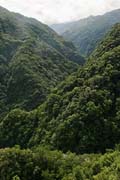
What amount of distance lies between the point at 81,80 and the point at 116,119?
2633 centimetres

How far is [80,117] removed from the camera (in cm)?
12156

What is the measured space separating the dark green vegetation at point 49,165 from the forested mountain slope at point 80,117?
2550cm

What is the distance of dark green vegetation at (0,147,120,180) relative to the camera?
266ft

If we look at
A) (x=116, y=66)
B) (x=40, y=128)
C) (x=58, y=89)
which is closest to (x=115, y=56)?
(x=116, y=66)

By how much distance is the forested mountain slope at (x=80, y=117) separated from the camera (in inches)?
4631

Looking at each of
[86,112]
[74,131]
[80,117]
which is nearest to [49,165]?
[74,131]

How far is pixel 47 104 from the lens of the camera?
14138 cm

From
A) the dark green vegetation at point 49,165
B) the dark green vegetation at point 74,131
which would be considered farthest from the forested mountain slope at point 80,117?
the dark green vegetation at point 49,165

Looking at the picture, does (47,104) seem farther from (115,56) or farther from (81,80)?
(115,56)

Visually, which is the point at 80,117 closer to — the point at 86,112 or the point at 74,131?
the point at 86,112

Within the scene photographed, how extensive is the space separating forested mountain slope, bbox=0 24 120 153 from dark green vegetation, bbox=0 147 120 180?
1004 inches

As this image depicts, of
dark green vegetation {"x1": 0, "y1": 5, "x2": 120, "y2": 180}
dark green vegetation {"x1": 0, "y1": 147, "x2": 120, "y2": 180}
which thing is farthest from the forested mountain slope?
dark green vegetation {"x1": 0, "y1": 147, "x2": 120, "y2": 180}

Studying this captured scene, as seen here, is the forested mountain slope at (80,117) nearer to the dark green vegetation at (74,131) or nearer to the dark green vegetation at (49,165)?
the dark green vegetation at (74,131)

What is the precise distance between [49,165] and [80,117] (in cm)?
3576
